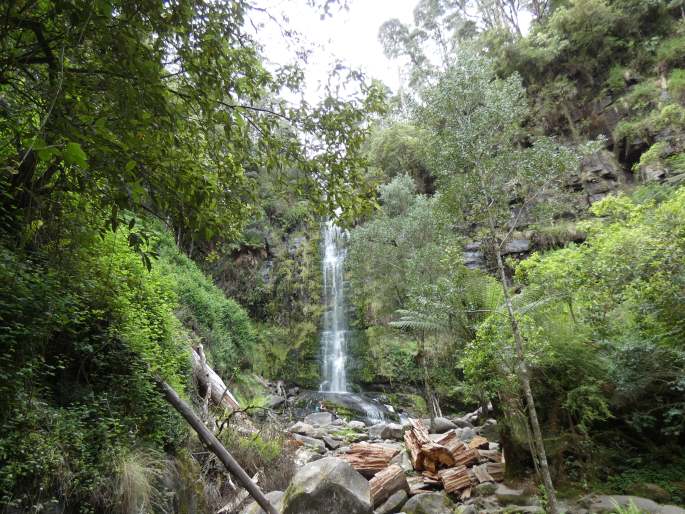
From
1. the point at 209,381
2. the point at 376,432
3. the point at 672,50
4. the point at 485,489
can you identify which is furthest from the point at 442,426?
the point at 672,50

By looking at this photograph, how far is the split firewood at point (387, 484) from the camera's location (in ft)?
20.2

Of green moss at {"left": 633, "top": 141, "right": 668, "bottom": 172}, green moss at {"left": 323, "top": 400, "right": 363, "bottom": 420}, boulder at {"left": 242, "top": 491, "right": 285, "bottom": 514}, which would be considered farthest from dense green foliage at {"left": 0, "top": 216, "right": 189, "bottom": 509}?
green moss at {"left": 633, "top": 141, "right": 668, "bottom": 172}

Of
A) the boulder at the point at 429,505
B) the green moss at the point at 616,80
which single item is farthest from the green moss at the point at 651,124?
the boulder at the point at 429,505

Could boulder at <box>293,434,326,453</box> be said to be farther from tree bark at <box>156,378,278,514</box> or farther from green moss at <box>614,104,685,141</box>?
green moss at <box>614,104,685,141</box>

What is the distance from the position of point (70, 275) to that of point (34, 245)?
52 cm

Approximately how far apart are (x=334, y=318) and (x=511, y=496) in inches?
634

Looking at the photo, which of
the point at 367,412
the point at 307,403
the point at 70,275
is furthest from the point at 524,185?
the point at 307,403

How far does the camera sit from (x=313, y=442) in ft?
33.3

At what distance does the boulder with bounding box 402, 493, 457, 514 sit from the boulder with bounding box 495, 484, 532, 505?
0.68m

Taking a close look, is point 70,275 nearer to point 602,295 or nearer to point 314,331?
point 602,295

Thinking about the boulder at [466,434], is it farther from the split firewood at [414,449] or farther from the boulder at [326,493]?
the boulder at [326,493]

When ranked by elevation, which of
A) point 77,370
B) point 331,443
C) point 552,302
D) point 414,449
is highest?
point 552,302

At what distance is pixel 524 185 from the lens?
7.11 m

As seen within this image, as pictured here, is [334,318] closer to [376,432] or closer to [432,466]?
[376,432]
